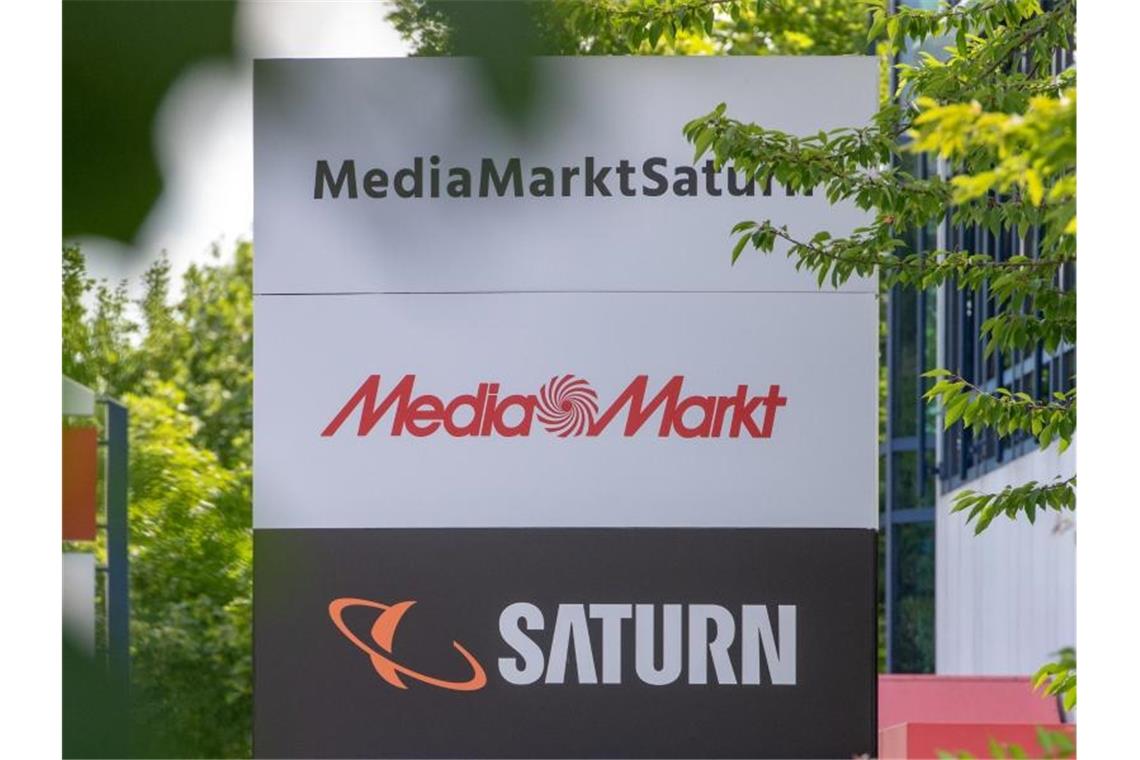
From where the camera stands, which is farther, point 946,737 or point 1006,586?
point 1006,586

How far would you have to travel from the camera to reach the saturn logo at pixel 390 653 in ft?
19.7

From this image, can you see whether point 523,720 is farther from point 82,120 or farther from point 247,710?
point 247,710

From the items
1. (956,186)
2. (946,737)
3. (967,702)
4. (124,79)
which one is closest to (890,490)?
(967,702)

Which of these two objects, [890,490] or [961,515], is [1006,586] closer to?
[961,515]

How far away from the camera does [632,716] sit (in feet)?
19.6

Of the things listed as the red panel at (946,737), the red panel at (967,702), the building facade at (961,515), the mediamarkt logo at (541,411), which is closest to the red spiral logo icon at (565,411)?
the mediamarkt logo at (541,411)

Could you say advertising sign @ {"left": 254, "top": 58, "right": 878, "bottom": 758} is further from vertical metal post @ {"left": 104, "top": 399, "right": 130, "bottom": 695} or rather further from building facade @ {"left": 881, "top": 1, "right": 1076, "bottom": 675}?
vertical metal post @ {"left": 104, "top": 399, "right": 130, "bottom": 695}

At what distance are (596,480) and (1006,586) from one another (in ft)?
19.9

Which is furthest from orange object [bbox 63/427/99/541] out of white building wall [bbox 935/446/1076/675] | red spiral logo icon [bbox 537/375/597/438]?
white building wall [bbox 935/446/1076/675]

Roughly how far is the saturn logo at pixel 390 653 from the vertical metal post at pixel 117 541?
8.71 ft

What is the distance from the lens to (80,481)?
2.56 meters

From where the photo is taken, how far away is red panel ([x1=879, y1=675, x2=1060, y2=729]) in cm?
859

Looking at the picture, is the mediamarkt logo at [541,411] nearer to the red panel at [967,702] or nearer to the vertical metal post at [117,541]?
the vertical metal post at [117,541]

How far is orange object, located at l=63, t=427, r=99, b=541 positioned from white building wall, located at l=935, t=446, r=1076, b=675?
5220 mm
